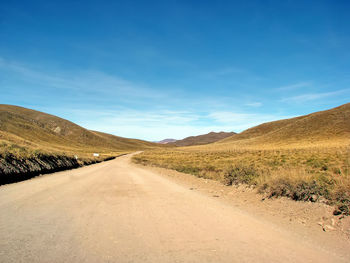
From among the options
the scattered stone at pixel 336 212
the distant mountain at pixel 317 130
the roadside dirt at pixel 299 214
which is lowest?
the roadside dirt at pixel 299 214

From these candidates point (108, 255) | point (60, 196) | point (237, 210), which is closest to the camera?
point (108, 255)

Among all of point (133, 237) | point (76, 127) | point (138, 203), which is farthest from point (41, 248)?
point (76, 127)

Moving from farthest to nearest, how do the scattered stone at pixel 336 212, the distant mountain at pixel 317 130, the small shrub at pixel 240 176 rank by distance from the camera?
the distant mountain at pixel 317 130 → the small shrub at pixel 240 176 → the scattered stone at pixel 336 212

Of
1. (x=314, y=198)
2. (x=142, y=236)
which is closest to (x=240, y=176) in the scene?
(x=314, y=198)

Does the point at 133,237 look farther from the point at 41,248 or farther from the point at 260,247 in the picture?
the point at 260,247

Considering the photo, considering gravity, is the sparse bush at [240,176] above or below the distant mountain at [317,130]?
below

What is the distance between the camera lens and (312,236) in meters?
4.91

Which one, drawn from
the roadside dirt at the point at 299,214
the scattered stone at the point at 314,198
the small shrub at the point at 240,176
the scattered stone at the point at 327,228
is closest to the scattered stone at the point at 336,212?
the roadside dirt at the point at 299,214

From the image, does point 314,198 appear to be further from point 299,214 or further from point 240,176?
point 240,176

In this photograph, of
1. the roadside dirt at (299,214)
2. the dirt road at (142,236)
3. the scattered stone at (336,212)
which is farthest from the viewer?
the scattered stone at (336,212)

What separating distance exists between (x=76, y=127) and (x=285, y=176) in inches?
7089

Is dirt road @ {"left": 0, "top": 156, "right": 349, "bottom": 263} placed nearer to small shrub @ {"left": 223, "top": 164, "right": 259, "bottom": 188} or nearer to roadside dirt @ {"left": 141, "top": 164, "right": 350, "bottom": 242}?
roadside dirt @ {"left": 141, "top": 164, "right": 350, "bottom": 242}

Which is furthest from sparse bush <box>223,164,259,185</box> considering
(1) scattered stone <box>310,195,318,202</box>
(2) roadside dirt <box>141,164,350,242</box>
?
(1) scattered stone <box>310,195,318,202</box>

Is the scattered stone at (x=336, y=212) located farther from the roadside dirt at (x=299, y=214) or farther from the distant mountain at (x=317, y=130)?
the distant mountain at (x=317, y=130)
